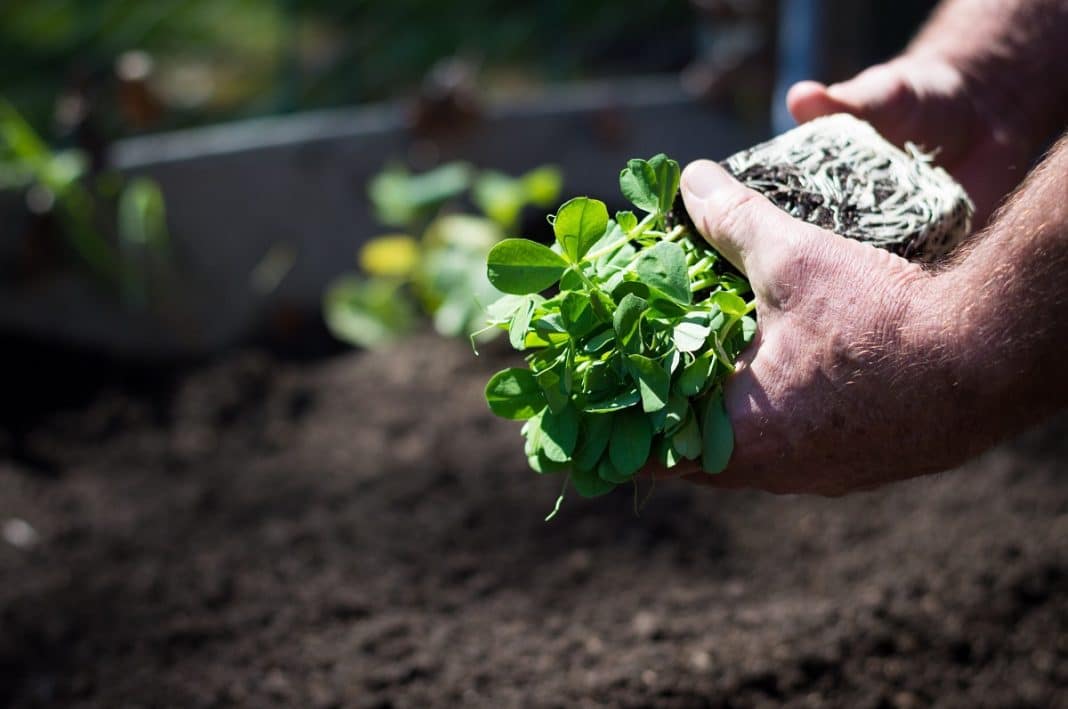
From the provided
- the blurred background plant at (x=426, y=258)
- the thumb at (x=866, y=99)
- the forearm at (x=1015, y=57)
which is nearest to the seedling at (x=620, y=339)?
the thumb at (x=866, y=99)

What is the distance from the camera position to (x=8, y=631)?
180 centimetres

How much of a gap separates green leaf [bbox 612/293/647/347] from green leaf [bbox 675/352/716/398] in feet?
0.23

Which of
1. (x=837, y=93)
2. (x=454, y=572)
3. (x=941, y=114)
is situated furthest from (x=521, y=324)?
(x=454, y=572)

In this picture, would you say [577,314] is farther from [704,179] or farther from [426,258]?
[426,258]

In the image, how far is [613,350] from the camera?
105cm

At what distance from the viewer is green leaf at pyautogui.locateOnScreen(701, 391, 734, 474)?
105cm

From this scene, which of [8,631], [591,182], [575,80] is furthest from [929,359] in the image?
[575,80]

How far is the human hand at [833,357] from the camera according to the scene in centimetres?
104

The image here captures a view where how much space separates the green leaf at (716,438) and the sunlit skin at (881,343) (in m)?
0.01

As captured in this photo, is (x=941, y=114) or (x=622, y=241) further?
(x=941, y=114)

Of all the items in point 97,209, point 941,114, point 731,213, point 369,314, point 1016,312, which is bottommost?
point 1016,312

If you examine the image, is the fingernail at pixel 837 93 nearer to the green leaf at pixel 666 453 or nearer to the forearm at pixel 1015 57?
the forearm at pixel 1015 57

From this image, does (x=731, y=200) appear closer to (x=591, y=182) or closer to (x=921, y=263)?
(x=921, y=263)

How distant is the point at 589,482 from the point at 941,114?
2.88 feet
